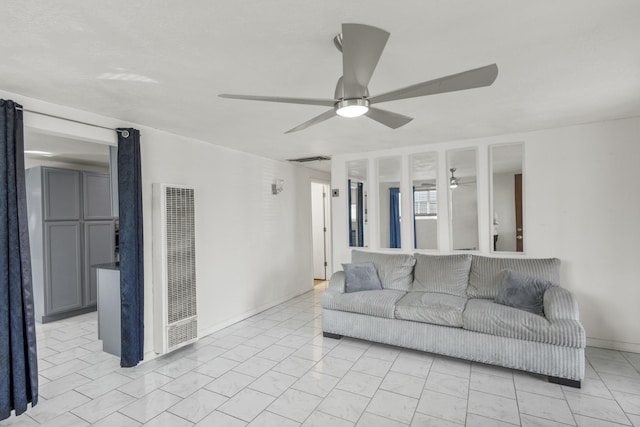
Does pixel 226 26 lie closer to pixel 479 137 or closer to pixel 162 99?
pixel 162 99

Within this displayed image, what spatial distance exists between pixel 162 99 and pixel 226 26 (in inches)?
48.0

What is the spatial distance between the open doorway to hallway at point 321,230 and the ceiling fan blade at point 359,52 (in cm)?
517

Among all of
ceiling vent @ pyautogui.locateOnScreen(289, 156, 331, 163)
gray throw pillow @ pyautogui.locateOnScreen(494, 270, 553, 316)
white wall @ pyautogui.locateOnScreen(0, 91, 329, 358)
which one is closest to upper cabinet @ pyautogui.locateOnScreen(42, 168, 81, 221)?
white wall @ pyautogui.locateOnScreen(0, 91, 329, 358)

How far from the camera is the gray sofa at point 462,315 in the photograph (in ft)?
8.71

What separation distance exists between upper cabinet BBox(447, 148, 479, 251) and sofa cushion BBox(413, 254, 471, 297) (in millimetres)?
478

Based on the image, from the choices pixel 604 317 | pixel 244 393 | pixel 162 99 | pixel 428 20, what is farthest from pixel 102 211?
pixel 604 317

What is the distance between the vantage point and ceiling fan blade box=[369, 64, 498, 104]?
1.42m

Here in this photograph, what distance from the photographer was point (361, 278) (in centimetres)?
384

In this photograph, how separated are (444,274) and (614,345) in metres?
1.77

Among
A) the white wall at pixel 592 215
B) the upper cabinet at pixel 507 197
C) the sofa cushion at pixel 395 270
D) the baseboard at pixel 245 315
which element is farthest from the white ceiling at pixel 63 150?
the white wall at pixel 592 215

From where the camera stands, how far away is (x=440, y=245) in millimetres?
4152

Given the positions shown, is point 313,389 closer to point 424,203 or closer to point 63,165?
point 424,203

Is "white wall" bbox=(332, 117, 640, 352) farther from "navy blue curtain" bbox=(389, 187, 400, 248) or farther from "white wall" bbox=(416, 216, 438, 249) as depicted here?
"navy blue curtain" bbox=(389, 187, 400, 248)

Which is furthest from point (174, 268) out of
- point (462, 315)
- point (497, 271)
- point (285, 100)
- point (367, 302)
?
point (497, 271)
